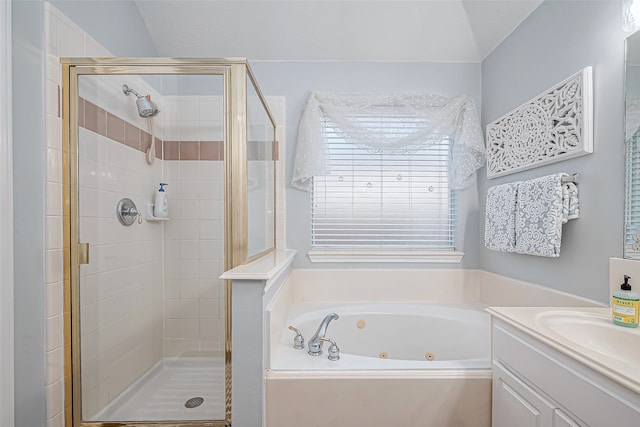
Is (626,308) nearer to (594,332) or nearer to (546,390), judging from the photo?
(594,332)

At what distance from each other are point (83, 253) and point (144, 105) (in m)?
0.69

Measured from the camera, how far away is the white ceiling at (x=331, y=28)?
2.01m

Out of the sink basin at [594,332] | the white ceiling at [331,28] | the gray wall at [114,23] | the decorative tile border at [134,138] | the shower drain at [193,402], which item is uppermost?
the white ceiling at [331,28]

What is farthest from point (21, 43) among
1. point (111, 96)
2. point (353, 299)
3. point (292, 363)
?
point (353, 299)

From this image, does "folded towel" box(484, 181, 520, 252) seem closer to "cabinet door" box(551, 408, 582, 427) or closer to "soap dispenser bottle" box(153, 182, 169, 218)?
"cabinet door" box(551, 408, 582, 427)

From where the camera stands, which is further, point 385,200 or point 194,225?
point 385,200

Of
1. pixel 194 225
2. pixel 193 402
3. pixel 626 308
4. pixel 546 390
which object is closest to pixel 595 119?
pixel 626 308

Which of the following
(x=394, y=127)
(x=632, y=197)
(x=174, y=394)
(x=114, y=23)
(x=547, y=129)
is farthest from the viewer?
(x=394, y=127)

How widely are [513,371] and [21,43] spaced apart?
7.17 feet

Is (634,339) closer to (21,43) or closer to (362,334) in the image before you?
(362,334)

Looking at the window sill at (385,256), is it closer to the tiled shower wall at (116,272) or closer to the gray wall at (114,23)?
the tiled shower wall at (116,272)

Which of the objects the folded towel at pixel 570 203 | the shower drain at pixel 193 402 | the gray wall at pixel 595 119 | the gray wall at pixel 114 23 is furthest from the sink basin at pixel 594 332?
the gray wall at pixel 114 23

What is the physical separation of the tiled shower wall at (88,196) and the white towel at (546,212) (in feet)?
4.76

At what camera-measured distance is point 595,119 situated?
1.37 metres
